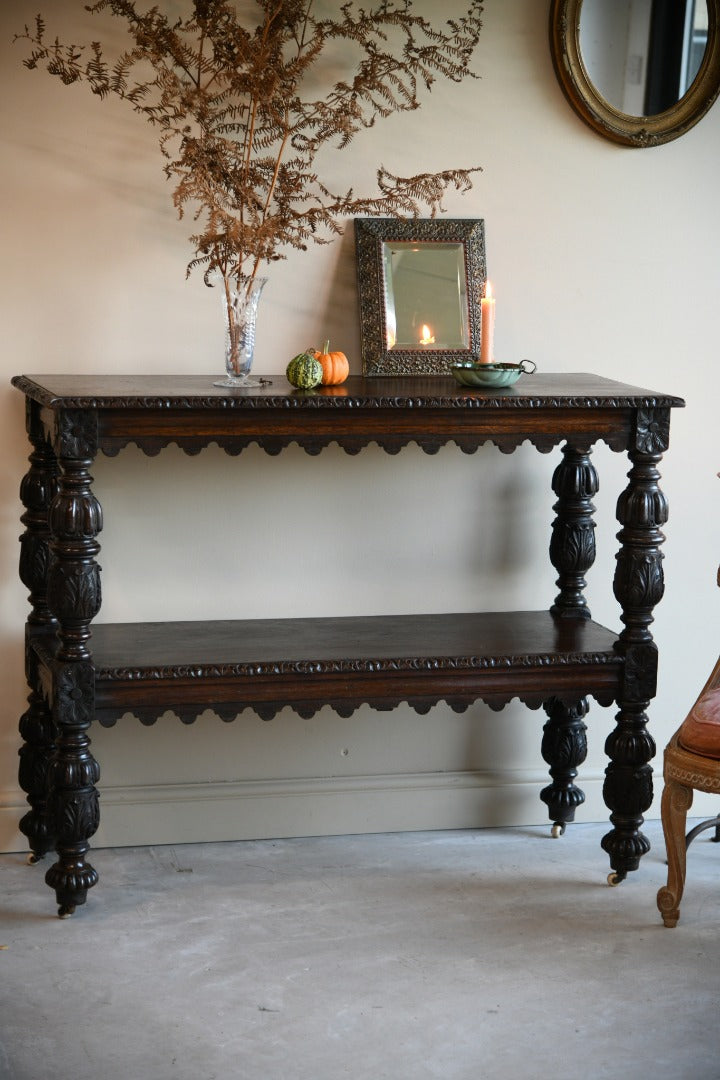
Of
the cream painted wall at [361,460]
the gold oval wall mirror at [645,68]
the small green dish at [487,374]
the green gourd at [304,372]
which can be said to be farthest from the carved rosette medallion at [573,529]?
the gold oval wall mirror at [645,68]

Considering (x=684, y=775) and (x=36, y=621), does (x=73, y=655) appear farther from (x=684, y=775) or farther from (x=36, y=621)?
(x=684, y=775)

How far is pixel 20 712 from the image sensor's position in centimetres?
327

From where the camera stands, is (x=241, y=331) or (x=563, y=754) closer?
(x=241, y=331)

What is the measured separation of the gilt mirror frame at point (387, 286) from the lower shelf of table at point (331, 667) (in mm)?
667

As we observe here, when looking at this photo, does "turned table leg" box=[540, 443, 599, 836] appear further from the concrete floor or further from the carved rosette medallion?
the concrete floor

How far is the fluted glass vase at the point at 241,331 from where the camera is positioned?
117 inches

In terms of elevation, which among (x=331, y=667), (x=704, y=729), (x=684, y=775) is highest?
(x=331, y=667)

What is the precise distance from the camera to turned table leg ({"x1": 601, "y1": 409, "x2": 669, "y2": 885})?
2932mm

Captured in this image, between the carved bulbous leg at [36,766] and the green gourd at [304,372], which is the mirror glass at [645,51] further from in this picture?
the carved bulbous leg at [36,766]

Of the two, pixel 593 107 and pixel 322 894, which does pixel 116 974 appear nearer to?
pixel 322 894

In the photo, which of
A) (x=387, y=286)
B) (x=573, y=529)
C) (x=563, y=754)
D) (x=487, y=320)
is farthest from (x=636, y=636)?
(x=387, y=286)

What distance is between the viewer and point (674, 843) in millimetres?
2869

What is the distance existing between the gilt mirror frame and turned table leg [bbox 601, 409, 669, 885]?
570 millimetres

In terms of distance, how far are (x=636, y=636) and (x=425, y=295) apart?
0.99m
